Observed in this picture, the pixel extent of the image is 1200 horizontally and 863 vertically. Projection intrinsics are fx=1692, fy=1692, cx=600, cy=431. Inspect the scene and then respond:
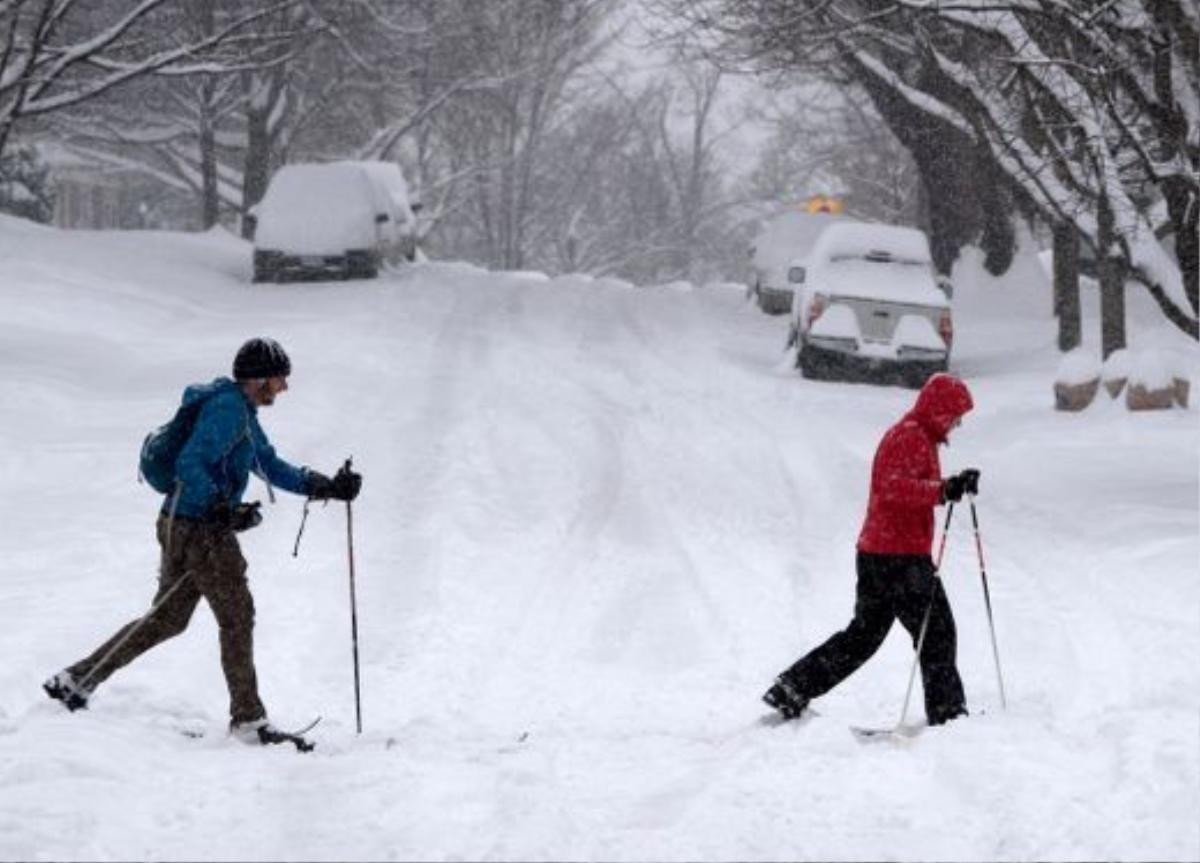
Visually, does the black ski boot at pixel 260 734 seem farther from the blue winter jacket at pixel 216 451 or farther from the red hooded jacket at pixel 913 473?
the red hooded jacket at pixel 913 473

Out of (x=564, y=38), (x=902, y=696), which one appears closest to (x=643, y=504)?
(x=902, y=696)

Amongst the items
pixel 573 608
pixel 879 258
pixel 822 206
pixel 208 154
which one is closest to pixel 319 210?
pixel 208 154

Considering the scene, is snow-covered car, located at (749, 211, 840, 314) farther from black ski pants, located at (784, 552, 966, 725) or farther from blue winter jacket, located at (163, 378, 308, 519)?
blue winter jacket, located at (163, 378, 308, 519)

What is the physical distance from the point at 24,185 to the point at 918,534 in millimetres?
32546

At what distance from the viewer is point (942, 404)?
7.30m

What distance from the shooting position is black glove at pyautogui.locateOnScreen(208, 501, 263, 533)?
6.84m

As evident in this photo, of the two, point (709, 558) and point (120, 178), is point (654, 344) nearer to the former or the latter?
point (709, 558)

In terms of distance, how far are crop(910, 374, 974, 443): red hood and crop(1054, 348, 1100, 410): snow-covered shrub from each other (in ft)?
36.4

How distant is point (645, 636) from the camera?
9789 millimetres

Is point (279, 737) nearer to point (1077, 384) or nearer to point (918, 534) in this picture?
point (918, 534)

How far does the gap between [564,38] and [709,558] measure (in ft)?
120

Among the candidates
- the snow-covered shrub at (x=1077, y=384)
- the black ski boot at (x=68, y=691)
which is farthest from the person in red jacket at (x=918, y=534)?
the snow-covered shrub at (x=1077, y=384)

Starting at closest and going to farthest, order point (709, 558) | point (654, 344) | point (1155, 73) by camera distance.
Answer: point (709, 558) < point (1155, 73) < point (654, 344)

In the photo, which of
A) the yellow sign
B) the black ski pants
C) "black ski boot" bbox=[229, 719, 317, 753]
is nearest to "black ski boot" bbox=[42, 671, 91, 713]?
"black ski boot" bbox=[229, 719, 317, 753]
